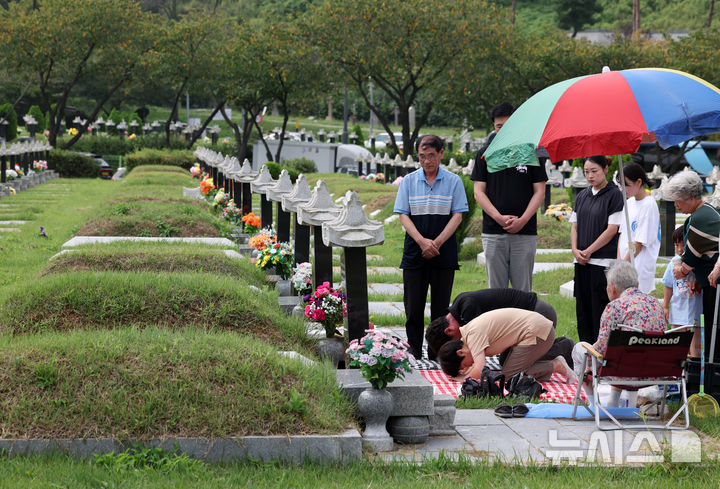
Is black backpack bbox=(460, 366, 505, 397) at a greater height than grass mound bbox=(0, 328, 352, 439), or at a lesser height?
lesser

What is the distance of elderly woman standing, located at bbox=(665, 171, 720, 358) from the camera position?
6.05 meters

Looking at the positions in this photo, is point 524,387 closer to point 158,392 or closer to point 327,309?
point 327,309

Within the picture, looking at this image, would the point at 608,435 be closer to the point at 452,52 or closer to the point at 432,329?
the point at 432,329

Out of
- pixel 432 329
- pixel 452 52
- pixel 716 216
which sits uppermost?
pixel 452 52

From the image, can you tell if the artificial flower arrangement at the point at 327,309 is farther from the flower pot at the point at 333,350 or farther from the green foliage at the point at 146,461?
the green foliage at the point at 146,461

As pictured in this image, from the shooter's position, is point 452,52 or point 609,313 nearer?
point 609,313

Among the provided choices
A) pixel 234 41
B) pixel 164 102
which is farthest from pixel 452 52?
pixel 164 102

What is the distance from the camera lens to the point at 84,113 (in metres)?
66.8

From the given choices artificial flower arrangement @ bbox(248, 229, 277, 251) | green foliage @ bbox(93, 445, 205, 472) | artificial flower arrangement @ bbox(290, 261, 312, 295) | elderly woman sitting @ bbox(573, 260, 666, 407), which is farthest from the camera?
artificial flower arrangement @ bbox(248, 229, 277, 251)

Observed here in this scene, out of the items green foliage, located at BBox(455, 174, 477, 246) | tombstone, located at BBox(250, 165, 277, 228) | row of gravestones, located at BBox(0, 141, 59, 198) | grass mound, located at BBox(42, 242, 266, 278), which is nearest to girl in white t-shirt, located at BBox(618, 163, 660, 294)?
grass mound, located at BBox(42, 242, 266, 278)

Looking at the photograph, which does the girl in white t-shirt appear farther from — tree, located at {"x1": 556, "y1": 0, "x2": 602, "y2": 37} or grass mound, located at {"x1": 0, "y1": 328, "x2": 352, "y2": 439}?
tree, located at {"x1": 556, "y1": 0, "x2": 602, "y2": 37}

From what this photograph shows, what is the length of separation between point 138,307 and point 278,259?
257cm

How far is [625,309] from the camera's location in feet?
18.2

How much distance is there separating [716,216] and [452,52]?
27.4 metres
